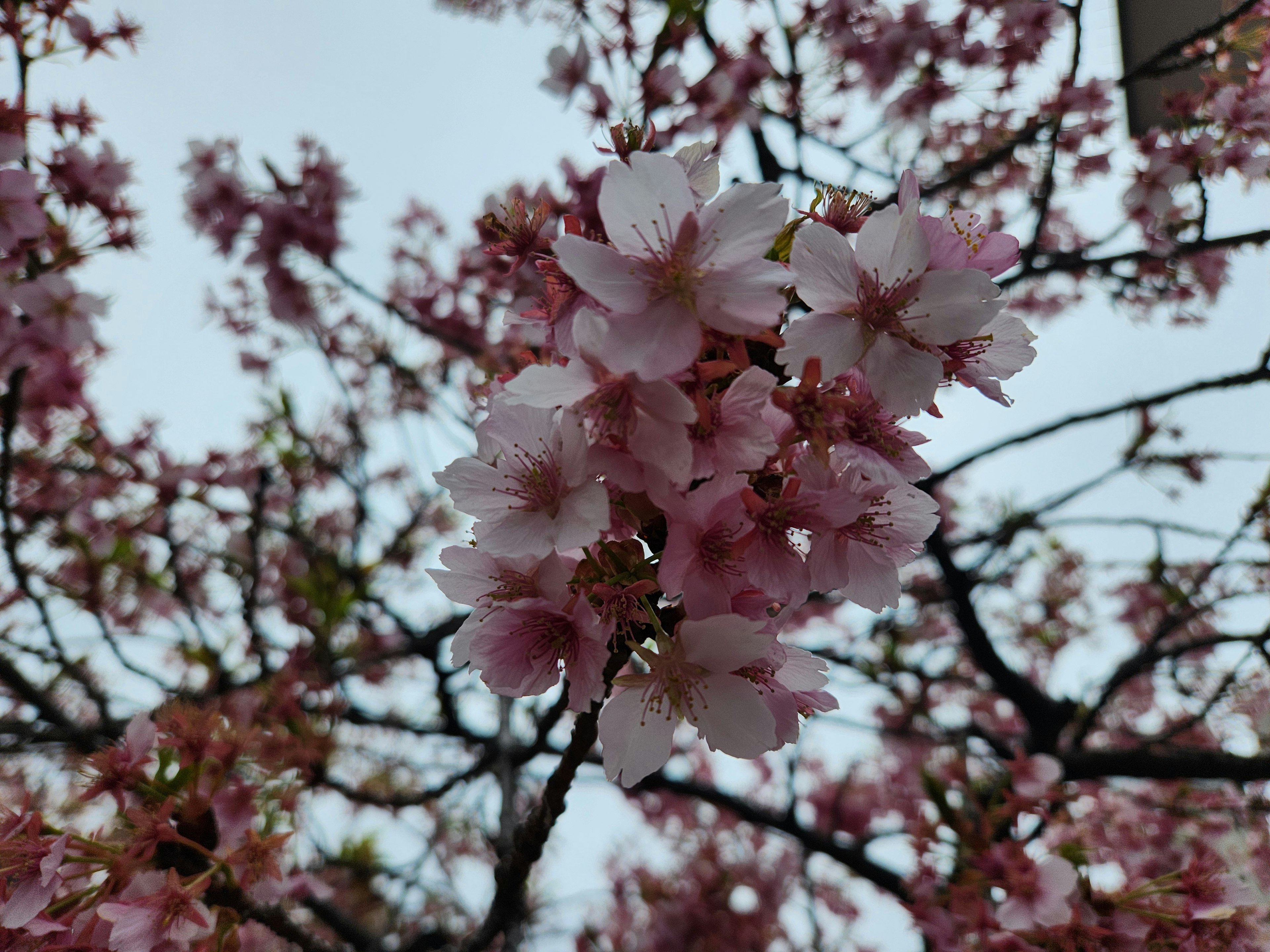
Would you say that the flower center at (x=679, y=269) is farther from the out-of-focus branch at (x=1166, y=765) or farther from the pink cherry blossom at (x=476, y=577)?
the out-of-focus branch at (x=1166, y=765)

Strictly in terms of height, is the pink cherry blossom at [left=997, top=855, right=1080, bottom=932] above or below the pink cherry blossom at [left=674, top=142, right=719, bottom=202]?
below

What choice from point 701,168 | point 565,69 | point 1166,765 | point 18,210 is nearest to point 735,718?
point 701,168

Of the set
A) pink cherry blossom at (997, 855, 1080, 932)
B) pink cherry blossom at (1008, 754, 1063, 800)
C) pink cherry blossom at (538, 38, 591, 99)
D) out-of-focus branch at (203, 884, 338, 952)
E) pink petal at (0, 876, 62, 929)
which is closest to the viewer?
pink petal at (0, 876, 62, 929)

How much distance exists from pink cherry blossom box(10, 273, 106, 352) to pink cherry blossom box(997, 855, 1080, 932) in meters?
3.51

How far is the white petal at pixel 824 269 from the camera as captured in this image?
0.95 metres

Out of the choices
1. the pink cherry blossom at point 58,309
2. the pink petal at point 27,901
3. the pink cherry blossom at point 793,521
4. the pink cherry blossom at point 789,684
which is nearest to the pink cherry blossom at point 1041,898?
the pink cherry blossom at point 789,684

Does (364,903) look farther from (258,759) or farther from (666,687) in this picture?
(666,687)

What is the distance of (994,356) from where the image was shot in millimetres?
1096

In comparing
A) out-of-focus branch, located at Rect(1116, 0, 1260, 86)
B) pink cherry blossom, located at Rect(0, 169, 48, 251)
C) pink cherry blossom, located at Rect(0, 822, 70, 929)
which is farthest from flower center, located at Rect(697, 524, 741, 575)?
out-of-focus branch, located at Rect(1116, 0, 1260, 86)

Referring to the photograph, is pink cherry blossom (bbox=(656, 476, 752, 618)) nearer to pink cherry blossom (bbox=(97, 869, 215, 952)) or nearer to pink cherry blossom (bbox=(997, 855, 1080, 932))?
pink cherry blossom (bbox=(97, 869, 215, 952))

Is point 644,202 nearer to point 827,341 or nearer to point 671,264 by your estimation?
point 671,264

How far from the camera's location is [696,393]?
36.0 inches

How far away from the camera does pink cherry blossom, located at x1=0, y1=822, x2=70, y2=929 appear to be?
1.23m

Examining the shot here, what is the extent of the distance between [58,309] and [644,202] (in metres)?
2.66
